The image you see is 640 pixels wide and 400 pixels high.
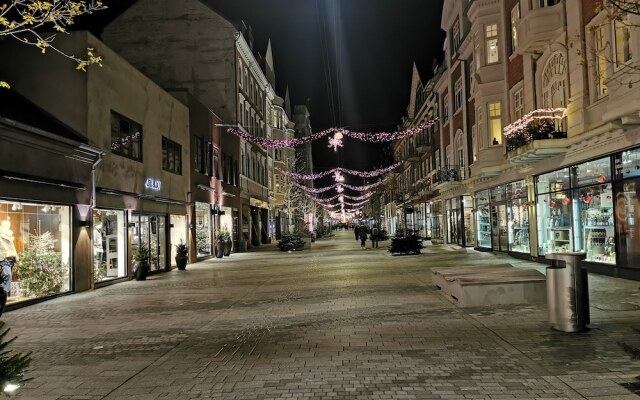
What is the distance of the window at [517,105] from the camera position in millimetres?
22127

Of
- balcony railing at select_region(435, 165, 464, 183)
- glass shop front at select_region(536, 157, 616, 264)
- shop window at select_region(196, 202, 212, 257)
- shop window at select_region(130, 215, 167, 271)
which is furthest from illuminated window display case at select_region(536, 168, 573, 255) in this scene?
shop window at select_region(196, 202, 212, 257)

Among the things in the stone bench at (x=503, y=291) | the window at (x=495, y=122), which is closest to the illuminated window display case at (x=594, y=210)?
the stone bench at (x=503, y=291)

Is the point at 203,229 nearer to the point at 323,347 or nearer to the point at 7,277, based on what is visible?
the point at 7,277

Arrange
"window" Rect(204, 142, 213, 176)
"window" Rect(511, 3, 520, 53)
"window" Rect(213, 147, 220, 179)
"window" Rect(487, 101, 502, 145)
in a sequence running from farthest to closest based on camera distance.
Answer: "window" Rect(213, 147, 220, 179) → "window" Rect(204, 142, 213, 176) → "window" Rect(487, 101, 502, 145) → "window" Rect(511, 3, 520, 53)

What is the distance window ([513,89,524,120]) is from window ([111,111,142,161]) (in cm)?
1485

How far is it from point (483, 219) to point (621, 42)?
1529cm

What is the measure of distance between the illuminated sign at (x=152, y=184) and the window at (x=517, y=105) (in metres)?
14.7

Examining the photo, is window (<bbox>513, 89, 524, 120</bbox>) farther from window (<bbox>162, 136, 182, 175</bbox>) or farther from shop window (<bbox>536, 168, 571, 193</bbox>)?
window (<bbox>162, 136, 182, 175</bbox>)

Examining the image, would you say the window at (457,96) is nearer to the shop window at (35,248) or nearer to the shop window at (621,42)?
the shop window at (621,42)

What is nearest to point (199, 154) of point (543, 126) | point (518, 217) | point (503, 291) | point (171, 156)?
point (171, 156)

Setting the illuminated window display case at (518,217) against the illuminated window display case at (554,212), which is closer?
the illuminated window display case at (554,212)

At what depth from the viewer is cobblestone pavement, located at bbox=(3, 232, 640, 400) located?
6062mm

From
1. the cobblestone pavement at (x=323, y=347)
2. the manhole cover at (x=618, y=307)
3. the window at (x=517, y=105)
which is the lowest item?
the cobblestone pavement at (x=323, y=347)

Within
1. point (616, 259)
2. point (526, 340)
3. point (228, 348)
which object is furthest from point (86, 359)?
point (616, 259)
